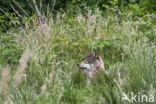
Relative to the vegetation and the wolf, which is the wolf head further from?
the vegetation

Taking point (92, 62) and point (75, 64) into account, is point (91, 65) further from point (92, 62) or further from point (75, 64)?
point (75, 64)

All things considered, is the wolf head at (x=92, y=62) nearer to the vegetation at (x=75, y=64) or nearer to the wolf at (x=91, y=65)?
the wolf at (x=91, y=65)

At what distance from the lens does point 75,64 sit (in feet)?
15.8

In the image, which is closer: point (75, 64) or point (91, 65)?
point (91, 65)

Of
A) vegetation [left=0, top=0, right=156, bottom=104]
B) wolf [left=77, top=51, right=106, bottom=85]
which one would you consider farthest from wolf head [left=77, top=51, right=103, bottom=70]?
vegetation [left=0, top=0, right=156, bottom=104]

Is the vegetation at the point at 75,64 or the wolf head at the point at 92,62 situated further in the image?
the wolf head at the point at 92,62

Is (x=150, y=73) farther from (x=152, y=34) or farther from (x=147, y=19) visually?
(x=147, y=19)

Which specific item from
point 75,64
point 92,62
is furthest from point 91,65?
point 75,64

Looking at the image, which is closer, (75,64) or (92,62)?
(92,62)

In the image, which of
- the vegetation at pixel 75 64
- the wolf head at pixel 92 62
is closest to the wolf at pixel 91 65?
the wolf head at pixel 92 62

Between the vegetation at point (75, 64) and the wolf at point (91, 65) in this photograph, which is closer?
the vegetation at point (75, 64)

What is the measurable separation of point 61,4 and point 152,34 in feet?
16.4

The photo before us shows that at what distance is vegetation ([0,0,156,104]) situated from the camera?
3.12 meters

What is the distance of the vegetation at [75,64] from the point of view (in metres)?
3.12
